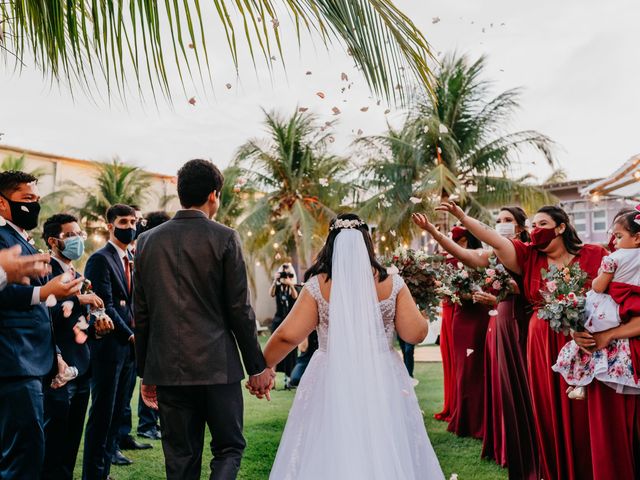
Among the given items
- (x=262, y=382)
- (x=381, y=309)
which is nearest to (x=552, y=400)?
(x=381, y=309)

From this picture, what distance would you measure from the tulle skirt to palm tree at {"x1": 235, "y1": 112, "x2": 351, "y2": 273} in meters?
19.3

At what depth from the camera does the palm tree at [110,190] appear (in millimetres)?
25156

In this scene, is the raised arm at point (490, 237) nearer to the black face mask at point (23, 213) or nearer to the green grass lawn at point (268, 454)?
the green grass lawn at point (268, 454)

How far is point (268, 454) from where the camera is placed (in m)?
6.32

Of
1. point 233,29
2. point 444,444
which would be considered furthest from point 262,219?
point 233,29

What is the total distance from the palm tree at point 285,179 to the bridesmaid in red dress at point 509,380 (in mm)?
17345

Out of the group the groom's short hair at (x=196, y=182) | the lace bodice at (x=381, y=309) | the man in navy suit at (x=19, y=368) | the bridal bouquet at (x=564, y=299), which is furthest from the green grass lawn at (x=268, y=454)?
the groom's short hair at (x=196, y=182)

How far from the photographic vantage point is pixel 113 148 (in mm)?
26922

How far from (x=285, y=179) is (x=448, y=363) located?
1703 centimetres

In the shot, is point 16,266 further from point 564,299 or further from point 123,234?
point 564,299

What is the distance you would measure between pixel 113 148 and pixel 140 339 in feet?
82.1

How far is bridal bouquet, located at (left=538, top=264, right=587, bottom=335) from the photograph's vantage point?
431cm

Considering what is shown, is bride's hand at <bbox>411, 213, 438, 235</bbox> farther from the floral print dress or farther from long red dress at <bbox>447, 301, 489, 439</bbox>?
long red dress at <bbox>447, 301, 489, 439</bbox>

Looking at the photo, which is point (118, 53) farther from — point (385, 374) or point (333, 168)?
point (333, 168)
